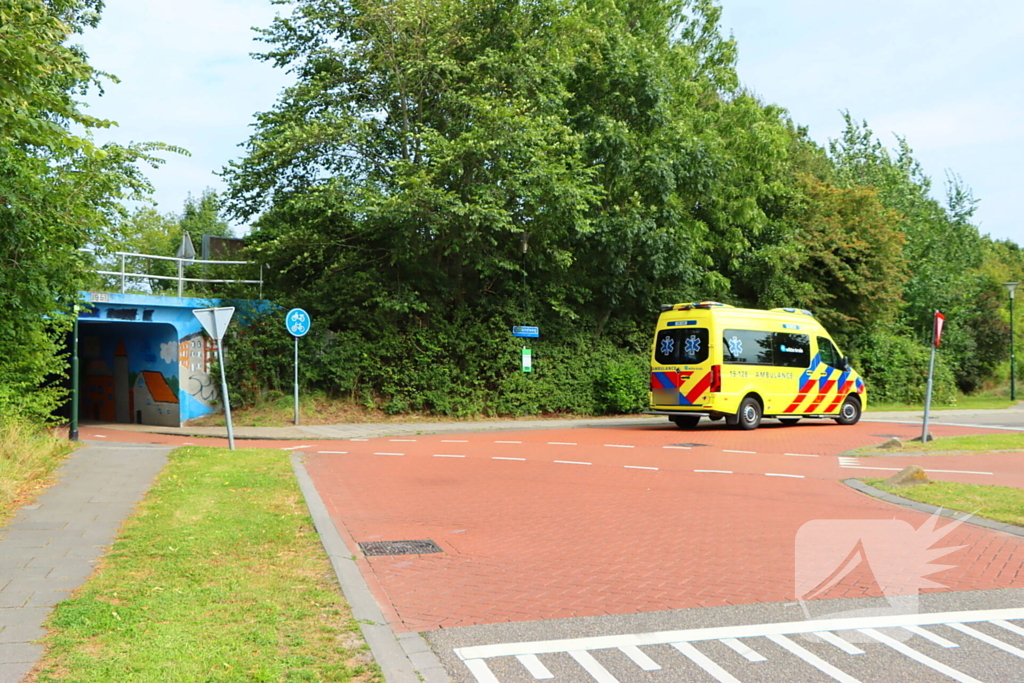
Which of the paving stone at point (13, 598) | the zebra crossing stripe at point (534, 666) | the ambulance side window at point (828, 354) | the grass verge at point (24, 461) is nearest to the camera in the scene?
the zebra crossing stripe at point (534, 666)

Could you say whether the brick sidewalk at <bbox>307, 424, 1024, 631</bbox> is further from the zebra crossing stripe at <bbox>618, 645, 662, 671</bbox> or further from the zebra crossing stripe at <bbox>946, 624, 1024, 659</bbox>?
the zebra crossing stripe at <bbox>946, 624, 1024, 659</bbox>

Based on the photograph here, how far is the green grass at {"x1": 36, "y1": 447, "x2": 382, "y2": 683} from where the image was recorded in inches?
170

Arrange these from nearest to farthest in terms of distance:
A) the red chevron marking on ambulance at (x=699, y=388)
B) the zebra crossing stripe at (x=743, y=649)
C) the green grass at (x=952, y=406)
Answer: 1. the zebra crossing stripe at (x=743, y=649)
2. the red chevron marking on ambulance at (x=699, y=388)
3. the green grass at (x=952, y=406)

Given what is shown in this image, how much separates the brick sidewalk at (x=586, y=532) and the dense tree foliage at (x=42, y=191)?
14.3 feet

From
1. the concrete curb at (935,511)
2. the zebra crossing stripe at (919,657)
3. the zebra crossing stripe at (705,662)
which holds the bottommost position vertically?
the zebra crossing stripe at (705,662)

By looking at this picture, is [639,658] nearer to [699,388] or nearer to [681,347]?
[699,388]

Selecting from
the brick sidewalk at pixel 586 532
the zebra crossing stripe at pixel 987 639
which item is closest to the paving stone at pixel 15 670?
the brick sidewalk at pixel 586 532

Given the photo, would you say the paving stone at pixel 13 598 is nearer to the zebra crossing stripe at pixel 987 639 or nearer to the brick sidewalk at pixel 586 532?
the brick sidewalk at pixel 586 532

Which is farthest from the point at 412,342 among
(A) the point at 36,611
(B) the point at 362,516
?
(A) the point at 36,611

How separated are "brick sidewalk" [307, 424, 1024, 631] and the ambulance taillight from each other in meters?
4.63

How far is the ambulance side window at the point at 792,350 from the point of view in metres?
20.6

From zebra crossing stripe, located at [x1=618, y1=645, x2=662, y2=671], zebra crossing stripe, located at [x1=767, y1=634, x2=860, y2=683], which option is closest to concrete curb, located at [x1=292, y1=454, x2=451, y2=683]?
zebra crossing stripe, located at [x1=618, y1=645, x2=662, y2=671]

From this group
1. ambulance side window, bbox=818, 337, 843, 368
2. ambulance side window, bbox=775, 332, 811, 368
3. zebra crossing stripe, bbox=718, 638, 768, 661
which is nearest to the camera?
zebra crossing stripe, bbox=718, 638, 768, 661

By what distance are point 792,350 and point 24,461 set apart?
16232mm
